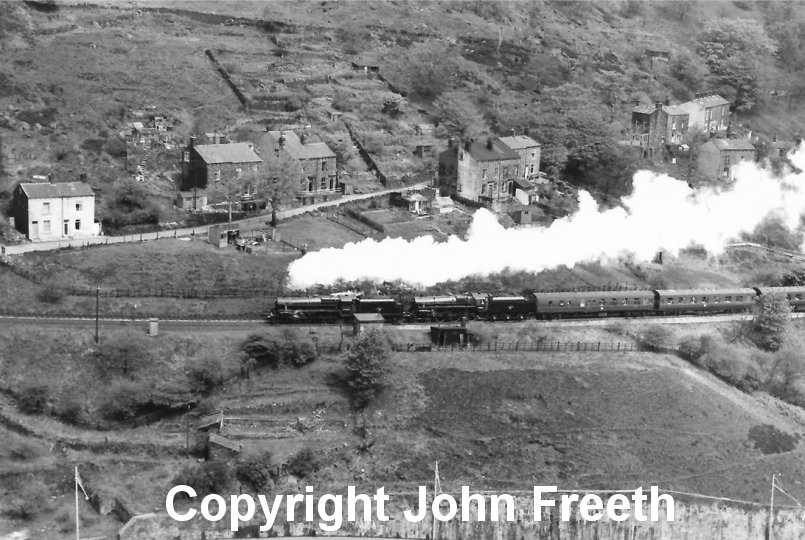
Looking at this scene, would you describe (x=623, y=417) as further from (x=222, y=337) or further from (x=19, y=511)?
(x=19, y=511)

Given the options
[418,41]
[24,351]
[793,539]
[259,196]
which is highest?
[418,41]

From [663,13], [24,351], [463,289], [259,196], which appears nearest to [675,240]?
[463,289]

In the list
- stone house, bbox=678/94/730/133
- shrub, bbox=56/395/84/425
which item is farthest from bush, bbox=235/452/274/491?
stone house, bbox=678/94/730/133

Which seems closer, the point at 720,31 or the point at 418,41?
the point at 418,41

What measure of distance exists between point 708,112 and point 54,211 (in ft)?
237

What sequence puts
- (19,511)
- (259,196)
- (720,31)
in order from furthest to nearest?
(720,31), (259,196), (19,511)

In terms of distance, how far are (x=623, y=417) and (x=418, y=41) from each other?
72041 mm

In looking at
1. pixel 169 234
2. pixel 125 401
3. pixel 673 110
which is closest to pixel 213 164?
pixel 169 234

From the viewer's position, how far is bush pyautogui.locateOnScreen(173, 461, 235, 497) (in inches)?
2827

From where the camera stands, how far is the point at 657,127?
13350 cm

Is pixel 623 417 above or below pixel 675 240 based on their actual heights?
below

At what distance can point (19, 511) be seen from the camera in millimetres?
69062

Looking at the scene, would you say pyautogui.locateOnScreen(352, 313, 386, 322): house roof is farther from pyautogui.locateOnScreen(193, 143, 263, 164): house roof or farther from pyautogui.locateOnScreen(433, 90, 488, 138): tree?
pyautogui.locateOnScreen(433, 90, 488, 138): tree

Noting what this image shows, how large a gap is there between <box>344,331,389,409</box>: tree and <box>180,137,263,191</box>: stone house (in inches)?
1095
